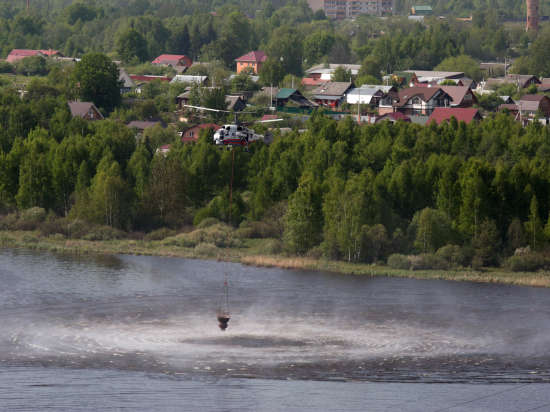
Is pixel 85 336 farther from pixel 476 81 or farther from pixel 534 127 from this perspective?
pixel 476 81

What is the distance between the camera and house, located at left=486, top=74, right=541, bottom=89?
69000mm

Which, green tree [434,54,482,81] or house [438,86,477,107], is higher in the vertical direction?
house [438,86,477,107]

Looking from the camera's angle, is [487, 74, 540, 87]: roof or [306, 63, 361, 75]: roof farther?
[306, 63, 361, 75]: roof

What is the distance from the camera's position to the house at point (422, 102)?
189 feet

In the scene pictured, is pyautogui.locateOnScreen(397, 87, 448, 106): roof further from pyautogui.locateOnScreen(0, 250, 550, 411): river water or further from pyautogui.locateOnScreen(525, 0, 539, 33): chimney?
pyautogui.locateOnScreen(525, 0, 539, 33): chimney

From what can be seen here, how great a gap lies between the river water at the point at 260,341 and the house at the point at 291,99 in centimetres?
2753

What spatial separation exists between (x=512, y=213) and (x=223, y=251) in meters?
9.82

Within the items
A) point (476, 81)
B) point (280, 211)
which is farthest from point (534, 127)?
point (476, 81)

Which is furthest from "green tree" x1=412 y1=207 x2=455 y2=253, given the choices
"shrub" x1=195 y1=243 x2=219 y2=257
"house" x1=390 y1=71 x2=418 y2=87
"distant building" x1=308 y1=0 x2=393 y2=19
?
"distant building" x1=308 y1=0 x2=393 y2=19

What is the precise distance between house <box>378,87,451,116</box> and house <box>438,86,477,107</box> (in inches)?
17.5

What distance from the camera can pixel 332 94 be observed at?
205 ft

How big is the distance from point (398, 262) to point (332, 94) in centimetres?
3171

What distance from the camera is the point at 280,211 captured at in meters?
35.4

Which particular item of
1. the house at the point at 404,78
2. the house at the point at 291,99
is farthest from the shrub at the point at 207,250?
the house at the point at 404,78
